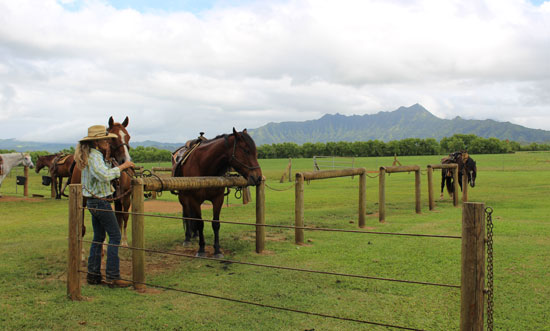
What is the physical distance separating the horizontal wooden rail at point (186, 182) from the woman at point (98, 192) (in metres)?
0.43

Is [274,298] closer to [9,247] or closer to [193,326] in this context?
[193,326]

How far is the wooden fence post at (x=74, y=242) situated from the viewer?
469 centimetres

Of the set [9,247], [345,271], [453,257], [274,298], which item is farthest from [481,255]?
[9,247]

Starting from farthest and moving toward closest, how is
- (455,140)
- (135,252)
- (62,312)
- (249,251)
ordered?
1. (455,140)
2. (249,251)
3. (135,252)
4. (62,312)

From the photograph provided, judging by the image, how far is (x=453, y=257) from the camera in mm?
6508

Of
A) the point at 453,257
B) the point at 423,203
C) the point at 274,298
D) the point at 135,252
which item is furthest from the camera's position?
the point at 423,203

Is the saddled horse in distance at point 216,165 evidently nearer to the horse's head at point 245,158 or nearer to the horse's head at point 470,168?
the horse's head at point 245,158

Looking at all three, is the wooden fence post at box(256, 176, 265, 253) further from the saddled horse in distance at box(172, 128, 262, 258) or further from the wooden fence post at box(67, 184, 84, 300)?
the wooden fence post at box(67, 184, 84, 300)

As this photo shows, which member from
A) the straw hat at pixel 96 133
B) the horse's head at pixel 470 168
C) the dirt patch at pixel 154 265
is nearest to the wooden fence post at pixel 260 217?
the dirt patch at pixel 154 265

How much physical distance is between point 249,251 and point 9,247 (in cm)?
453

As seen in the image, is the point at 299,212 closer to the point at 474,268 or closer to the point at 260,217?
the point at 260,217

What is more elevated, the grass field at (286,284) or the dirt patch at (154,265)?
the grass field at (286,284)

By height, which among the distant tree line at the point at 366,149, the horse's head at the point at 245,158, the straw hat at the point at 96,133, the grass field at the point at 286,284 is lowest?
the grass field at the point at 286,284

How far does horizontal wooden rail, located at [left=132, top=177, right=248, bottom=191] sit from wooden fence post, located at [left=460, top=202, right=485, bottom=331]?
13.1ft
